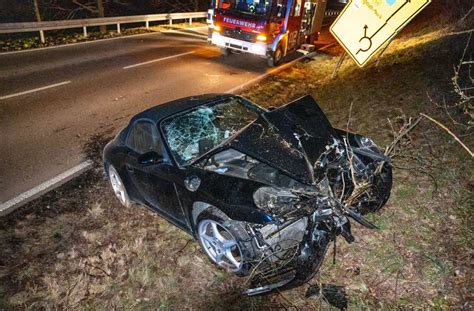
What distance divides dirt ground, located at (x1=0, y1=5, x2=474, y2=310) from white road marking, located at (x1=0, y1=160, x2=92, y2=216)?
16 cm

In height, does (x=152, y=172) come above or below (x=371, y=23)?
below

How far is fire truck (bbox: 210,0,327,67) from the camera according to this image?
12258 mm

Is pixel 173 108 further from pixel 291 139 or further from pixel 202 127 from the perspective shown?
pixel 291 139

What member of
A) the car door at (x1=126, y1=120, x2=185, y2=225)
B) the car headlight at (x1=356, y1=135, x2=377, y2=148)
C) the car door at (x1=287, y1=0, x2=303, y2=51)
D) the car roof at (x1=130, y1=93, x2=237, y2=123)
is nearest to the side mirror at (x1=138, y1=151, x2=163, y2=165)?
the car door at (x1=126, y1=120, x2=185, y2=225)

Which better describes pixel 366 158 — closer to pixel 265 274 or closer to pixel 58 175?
pixel 265 274

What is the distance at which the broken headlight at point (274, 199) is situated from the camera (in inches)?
130

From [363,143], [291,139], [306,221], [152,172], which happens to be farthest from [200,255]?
[363,143]

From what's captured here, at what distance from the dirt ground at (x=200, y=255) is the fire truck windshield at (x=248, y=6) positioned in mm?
8279

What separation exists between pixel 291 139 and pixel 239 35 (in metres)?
9.68

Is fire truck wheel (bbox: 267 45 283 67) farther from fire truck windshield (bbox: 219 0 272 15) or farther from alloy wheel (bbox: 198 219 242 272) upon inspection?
alloy wheel (bbox: 198 219 242 272)

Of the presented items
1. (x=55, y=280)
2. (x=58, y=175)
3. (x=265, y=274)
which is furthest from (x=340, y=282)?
(x=58, y=175)

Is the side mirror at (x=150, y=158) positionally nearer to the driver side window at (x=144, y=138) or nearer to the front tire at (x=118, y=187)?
the driver side window at (x=144, y=138)

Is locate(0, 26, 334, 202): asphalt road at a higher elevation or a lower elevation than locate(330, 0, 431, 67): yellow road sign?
lower

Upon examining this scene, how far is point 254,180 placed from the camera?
11.9 ft
